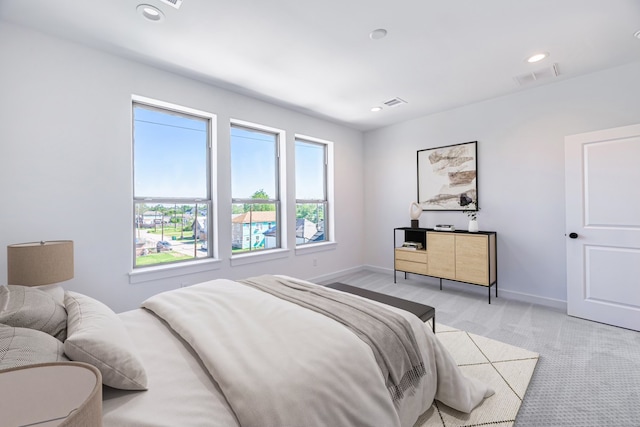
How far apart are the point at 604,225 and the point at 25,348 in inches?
172

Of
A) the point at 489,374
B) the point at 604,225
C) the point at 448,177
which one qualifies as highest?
the point at 448,177

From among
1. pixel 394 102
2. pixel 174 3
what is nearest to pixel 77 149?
pixel 174 3

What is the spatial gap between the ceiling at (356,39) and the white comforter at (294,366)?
213 cm

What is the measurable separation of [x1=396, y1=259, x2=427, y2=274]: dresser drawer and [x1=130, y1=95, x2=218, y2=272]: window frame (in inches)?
109

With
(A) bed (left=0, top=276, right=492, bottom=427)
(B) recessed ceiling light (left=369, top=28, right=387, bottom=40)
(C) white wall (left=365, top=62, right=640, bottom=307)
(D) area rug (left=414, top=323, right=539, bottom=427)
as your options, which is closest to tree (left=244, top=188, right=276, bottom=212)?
(A) bed (left=0, top=276, right=492, bottom=427)

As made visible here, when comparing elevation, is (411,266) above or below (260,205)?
below

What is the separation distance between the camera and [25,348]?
86 centimetres

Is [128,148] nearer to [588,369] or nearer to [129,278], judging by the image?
[129,278]

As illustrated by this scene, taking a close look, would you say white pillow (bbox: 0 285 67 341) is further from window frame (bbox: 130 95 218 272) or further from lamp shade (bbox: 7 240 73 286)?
window frame (bbox: 130 95 218 272)

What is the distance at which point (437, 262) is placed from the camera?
3.93 meters

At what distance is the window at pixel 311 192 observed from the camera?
4.54 m

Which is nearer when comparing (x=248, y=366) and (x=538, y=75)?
(x=248, y=366)

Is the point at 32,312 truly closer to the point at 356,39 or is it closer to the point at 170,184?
the point at 170,184

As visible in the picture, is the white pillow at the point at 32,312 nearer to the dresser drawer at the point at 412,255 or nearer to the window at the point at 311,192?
the window at the point at 311,192
